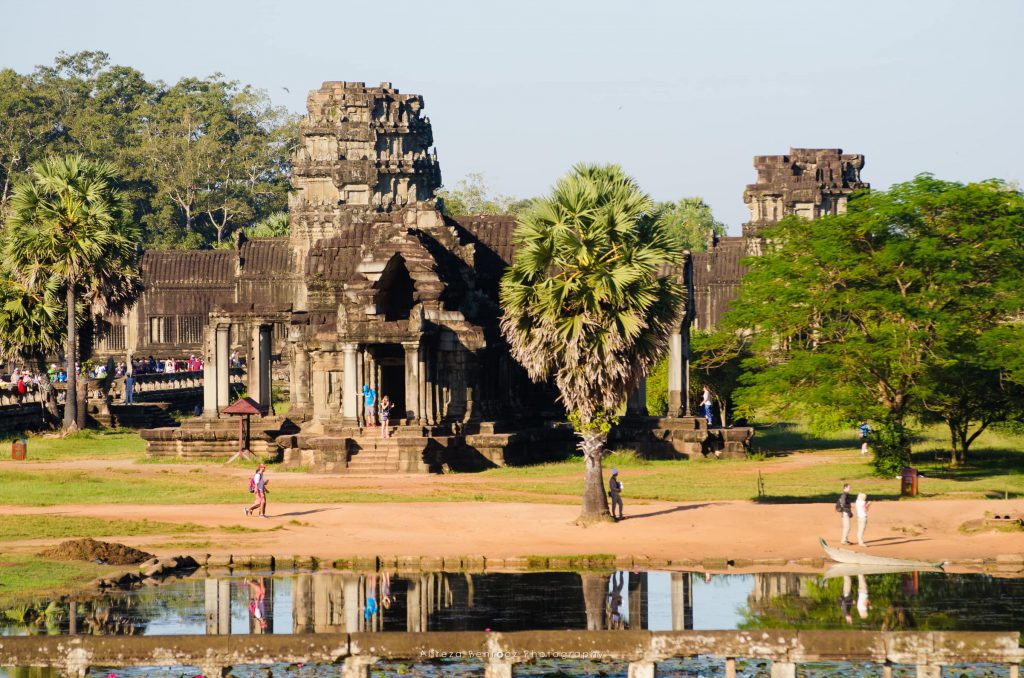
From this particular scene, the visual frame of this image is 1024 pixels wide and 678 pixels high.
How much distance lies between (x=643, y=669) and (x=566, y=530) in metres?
20.7

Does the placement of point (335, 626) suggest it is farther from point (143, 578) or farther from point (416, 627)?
point (143, 578)

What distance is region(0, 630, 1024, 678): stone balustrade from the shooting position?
18.6m

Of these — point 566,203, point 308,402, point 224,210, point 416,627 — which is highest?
point 224,210

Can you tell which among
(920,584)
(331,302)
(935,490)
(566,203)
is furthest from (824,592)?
(331,302)

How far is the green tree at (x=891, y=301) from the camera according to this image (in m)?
49.5

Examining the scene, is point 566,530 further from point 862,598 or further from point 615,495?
point 862,598

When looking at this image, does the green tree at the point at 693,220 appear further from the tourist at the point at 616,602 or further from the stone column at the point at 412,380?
the tourist at the point at 616,602

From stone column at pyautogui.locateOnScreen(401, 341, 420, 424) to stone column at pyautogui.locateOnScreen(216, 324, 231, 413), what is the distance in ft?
34.7

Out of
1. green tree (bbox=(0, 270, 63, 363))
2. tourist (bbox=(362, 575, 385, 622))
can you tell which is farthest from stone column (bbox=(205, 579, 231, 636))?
green tree (bbox=(0, 270, 63, 363))

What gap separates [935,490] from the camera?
1838 inches

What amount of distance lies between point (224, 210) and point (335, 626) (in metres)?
149

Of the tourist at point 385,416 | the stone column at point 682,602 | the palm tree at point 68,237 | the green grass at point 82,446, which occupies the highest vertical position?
the palm tree at point 68,237

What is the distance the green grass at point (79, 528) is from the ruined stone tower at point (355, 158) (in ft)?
246

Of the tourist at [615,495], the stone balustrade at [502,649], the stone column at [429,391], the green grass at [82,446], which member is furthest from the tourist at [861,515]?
the green grass at [82,446]
